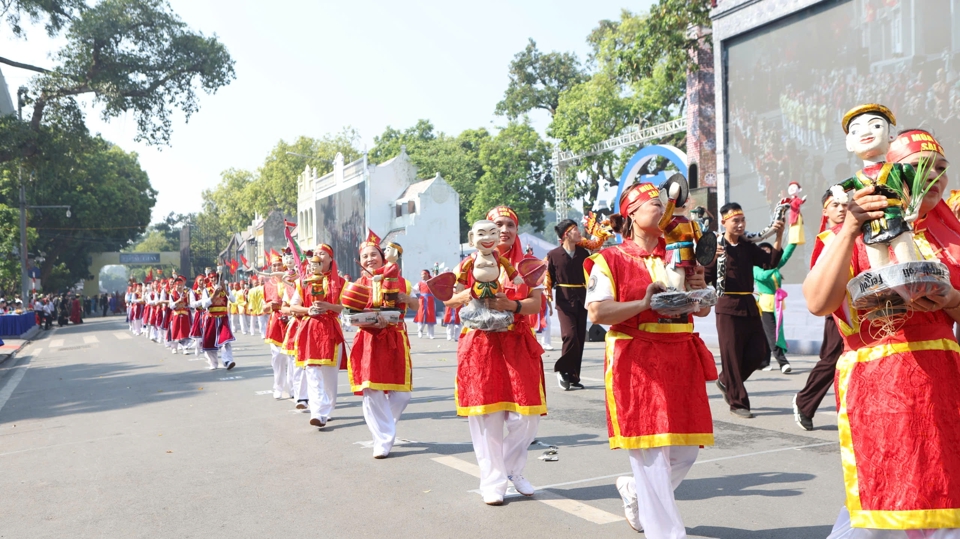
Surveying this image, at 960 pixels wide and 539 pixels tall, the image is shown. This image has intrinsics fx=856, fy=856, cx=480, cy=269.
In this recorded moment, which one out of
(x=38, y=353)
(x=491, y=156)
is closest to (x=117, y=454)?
(x=38, y=353)

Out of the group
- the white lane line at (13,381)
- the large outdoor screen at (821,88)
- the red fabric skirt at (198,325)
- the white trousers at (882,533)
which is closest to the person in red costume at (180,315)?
the red fabric skirt at (198,325)

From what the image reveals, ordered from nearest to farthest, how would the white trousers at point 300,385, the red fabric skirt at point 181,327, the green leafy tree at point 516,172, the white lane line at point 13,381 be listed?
1. the white trousers at point 300,385
2. the white lane line at point 13,381
3. the red fabric skirt at point 181,327
4. the green leafy tree at point 516,172

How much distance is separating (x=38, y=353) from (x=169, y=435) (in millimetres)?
18918

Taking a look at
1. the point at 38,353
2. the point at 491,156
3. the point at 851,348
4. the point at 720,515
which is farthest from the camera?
the point at 491,156

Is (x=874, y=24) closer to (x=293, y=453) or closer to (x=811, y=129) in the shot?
(x=811, y=129)

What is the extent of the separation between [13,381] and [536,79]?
41575 mm

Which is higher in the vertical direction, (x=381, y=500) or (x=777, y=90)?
(x=777, y=90)

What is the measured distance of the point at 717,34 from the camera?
2012 cm

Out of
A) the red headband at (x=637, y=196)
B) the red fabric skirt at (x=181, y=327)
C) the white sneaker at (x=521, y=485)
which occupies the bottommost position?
the white sneaker at (x=521, y=485)

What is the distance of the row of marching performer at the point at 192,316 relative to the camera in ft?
52.5

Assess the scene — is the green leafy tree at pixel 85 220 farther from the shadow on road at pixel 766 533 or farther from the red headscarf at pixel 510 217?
the shadow on road at pixel 766 533

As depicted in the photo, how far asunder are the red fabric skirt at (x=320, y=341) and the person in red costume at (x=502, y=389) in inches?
142

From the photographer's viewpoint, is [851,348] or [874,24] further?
[874,24]

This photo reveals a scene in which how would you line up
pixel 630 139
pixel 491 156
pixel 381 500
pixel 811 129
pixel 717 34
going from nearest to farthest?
pixel 381 500 → pixel 811 129 → pixel 717 34 → pixel 630 139 → pixel 491 156
